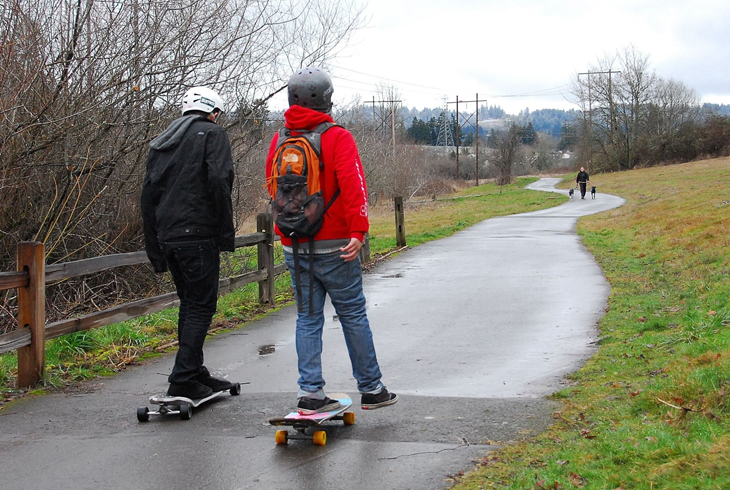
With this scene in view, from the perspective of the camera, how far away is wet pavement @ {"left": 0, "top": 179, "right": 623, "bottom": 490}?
429cm

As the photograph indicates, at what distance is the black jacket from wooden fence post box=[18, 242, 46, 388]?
1.49 meters

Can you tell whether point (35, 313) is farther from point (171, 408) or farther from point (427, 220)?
point (427, 220)

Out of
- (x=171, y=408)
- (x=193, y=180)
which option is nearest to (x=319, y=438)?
(x=171, y=408)

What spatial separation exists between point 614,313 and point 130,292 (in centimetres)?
656

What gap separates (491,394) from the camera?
588 centimetres

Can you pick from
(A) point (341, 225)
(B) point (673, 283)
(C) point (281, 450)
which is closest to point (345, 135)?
(A) point (341, 225)

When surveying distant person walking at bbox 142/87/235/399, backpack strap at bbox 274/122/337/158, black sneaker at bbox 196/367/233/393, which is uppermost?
backpack strap at bbox 274/122/337/158

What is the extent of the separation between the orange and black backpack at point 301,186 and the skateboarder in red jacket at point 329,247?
0.18 ft

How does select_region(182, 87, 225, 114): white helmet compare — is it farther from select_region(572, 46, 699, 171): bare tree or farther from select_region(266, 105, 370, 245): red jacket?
select_region(572, 46, 699, 171): bare tree

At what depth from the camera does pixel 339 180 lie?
4766mm

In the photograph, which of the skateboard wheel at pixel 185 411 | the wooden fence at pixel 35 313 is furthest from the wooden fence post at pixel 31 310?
the skateboard wheel at pixel 185 411

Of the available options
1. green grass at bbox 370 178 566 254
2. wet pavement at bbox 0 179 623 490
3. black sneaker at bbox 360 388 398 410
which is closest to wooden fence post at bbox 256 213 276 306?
wet pavement at bbox 0 179 623 490

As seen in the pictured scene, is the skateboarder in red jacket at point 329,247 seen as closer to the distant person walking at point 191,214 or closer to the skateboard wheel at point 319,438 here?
the skateboard wheel at point 319,438

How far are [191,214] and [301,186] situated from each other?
1.04 m
